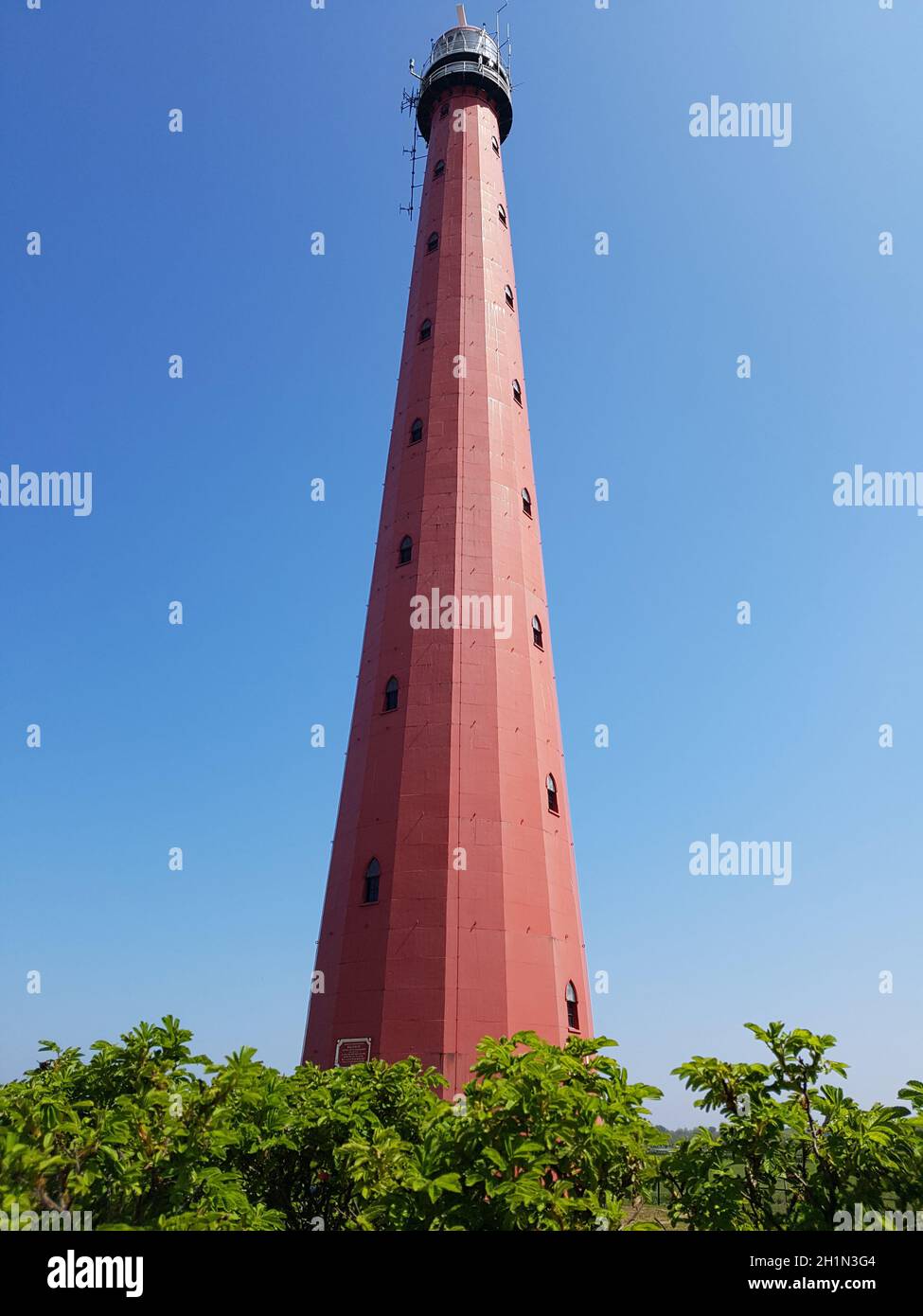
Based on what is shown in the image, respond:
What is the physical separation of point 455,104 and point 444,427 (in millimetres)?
17999

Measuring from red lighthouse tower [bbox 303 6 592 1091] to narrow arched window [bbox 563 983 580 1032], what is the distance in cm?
7

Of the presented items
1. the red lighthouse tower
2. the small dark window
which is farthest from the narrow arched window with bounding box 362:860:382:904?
the small dark window

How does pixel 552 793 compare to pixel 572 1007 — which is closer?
pixel 572 1007

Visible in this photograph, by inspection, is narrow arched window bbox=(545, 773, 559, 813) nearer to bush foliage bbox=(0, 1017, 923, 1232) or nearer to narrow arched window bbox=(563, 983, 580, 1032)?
narrow arched window bbox=(563, 983, 580, 1032)

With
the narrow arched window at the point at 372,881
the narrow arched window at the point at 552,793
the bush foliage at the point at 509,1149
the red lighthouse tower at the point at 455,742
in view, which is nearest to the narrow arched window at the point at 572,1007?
the red lighthouse tower at the point at 455,742

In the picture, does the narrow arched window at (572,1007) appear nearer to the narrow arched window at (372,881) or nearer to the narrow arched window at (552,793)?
the narrow arched window at (552,793)

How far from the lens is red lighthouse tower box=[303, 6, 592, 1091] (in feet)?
72.6

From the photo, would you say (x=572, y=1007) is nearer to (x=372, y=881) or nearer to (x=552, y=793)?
(x=552, y=793)

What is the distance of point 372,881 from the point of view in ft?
78.1

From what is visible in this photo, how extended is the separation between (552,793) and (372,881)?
6.11 m

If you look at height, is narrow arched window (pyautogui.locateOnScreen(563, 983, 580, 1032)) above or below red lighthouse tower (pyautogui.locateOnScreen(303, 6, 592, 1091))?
below

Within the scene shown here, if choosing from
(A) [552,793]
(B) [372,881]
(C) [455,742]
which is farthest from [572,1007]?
(C) [455,742]

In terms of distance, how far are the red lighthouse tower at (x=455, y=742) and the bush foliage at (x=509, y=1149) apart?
997 centimetres

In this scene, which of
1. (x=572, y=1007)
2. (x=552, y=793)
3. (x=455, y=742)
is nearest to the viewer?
(x=572, y=1007)
